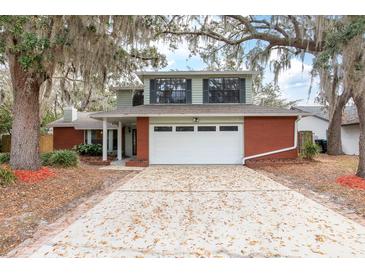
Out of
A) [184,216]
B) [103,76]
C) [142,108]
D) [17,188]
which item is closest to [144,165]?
[142,108]

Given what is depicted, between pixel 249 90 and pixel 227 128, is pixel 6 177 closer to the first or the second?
pixel 227 128

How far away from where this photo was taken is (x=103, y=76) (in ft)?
27.8

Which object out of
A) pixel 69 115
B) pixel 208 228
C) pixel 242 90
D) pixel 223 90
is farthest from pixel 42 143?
pixel 208 228

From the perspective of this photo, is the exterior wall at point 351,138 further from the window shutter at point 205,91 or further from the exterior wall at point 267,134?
the window shutter at point 205,91

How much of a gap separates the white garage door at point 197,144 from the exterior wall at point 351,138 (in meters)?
11.5

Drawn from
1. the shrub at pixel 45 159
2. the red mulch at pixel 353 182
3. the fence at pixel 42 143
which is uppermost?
the fence at pixel 42 143

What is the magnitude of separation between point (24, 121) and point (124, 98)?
7.92 metres

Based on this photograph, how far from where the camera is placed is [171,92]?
45.3 feet

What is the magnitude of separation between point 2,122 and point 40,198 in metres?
15.2

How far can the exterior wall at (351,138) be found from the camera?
18.8 metres

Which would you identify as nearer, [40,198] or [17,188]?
[40,198]

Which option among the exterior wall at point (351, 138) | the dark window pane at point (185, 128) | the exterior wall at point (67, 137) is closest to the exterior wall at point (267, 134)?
the dark window pane at point (185, 128)

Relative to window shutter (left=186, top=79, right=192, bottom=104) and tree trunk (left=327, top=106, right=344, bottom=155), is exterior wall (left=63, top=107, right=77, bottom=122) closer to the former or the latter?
window shutter (left=186, top=79, right=192, bottom=104)

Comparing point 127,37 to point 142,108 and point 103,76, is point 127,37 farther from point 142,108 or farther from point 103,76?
point 142,108
